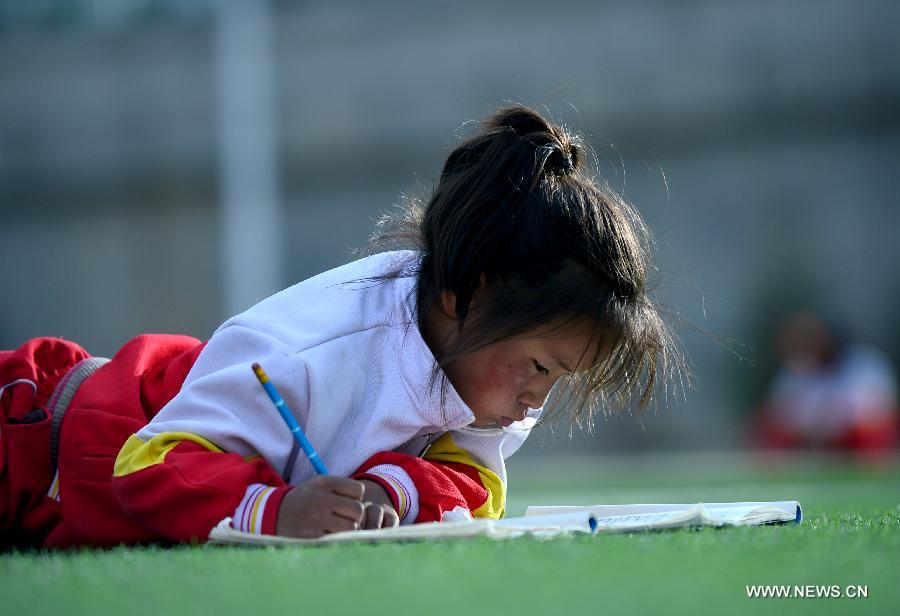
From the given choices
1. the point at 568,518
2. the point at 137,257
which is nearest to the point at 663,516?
the point at 568,518

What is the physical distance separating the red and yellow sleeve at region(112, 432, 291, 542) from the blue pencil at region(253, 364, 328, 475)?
0.06m

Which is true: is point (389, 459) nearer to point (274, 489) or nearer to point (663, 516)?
point (274, 489)

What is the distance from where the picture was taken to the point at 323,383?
1.88 meters

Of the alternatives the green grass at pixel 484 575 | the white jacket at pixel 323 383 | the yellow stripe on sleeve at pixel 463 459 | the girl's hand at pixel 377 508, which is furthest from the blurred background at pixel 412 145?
the green grass at pixel 484 575

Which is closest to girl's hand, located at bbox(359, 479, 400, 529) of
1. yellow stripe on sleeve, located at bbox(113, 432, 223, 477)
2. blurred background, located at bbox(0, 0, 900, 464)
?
yellow stripe on sleeve, located at bbox(113, 432, 223, 477)

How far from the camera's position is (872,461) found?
278 inches

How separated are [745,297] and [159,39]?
6.43 meters

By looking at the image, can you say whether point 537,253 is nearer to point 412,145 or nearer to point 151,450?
point 151,450

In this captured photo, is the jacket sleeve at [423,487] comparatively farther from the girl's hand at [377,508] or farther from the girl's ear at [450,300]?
the girl's ear at [450,300]

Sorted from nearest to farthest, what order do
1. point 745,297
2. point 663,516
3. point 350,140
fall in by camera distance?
1. point 663,516
2. point 745,297
3. point 350,140

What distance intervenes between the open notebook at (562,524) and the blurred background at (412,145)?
7.54m

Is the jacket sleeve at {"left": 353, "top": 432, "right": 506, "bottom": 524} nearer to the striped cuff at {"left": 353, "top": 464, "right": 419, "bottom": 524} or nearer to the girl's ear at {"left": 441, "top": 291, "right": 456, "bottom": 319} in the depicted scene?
the striped cuff at {"left": 353, "top": 464, "right": 419, "bottom": 524}

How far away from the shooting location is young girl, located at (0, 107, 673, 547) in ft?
5.94

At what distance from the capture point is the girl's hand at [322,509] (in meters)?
1.64
